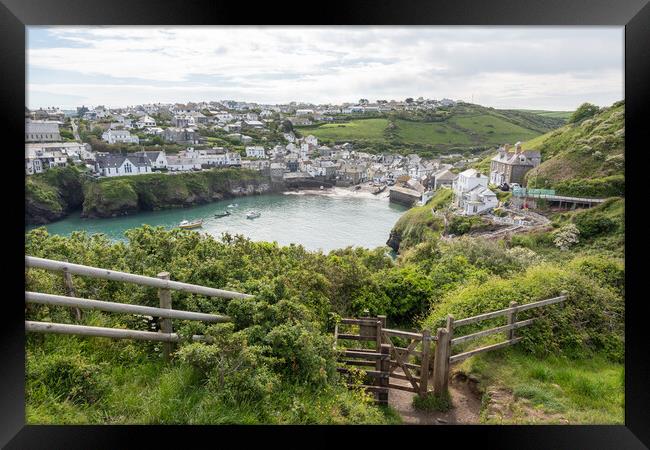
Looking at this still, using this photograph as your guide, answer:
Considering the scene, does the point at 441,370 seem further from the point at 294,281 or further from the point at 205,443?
the point at 205,443

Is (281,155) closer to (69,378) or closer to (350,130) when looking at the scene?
(350,130)

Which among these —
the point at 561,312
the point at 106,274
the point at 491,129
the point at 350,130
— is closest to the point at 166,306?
the point at 106,274

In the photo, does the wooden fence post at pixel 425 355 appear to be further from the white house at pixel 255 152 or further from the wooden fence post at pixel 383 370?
the white house at pixel 255 152

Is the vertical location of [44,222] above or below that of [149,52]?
below

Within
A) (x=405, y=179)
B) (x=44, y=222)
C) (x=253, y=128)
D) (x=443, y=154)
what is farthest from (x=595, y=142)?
(x=44, y=222)

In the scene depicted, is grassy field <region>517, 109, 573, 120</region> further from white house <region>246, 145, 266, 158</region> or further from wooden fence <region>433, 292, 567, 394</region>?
wooden fence <region>433, 292, 567, 394</region>

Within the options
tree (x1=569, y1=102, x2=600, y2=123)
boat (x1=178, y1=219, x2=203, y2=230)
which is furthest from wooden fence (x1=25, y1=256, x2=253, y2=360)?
tree (x1=569, y1=102, x2=600, y2=123)
